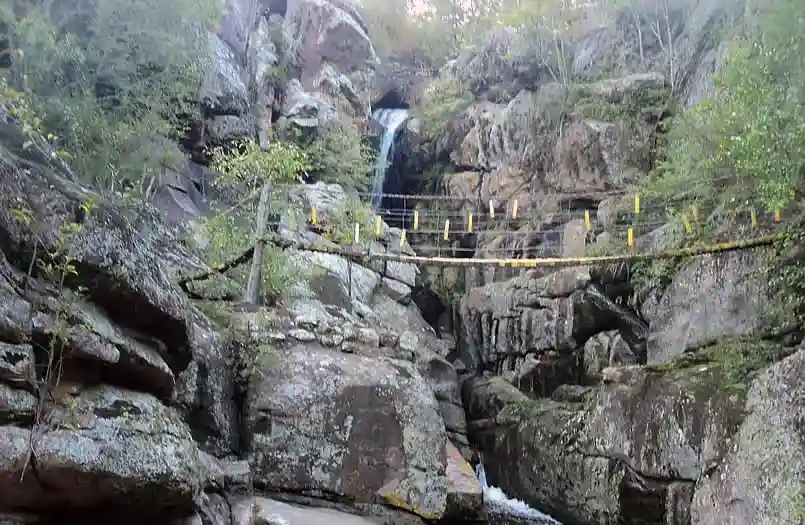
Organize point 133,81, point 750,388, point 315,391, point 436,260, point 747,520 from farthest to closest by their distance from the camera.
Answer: point 436,260 < point 133,81 < point 315,391 < point 750,388 < point 747,520

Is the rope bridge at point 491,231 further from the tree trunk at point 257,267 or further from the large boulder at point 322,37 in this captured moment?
the large boulder at point 322,37

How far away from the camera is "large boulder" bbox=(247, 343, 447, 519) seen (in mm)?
7832

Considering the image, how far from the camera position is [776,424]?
225 inches

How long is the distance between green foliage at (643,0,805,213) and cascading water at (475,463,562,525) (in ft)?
19.7

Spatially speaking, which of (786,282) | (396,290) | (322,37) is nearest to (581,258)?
(786,282)

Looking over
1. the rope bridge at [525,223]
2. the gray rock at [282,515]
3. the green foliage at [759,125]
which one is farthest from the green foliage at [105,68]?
the green foliage at [759,125]

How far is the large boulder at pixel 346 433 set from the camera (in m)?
7.83

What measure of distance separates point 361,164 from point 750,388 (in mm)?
14553

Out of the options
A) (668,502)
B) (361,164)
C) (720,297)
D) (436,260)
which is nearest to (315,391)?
(436,260)

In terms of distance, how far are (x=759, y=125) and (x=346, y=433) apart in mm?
6513

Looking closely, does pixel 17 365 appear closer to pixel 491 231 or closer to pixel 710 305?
pixel 710 305

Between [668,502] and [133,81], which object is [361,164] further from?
[668,502]

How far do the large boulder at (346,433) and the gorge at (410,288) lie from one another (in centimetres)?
3

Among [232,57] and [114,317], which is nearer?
[114,317]
